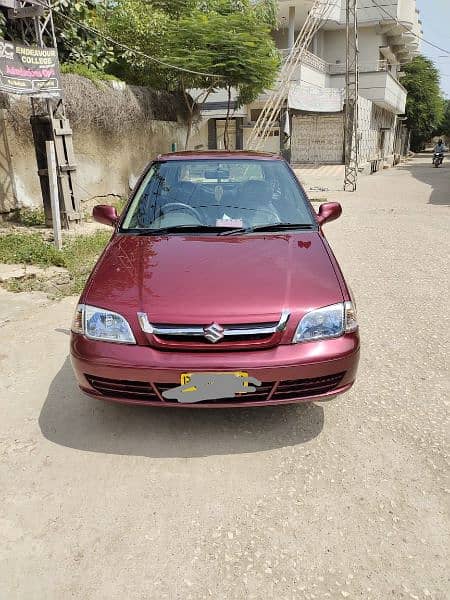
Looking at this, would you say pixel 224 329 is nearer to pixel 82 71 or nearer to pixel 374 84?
pixel 82 71

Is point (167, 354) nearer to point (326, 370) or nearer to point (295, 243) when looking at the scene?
point (326, 370)

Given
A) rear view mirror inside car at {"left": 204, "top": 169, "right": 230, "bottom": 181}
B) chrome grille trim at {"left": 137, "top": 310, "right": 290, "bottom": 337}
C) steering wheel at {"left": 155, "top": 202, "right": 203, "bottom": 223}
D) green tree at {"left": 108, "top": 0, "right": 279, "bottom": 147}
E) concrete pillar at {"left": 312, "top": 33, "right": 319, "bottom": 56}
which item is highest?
concrete pillar at {"left": 312, "top": 33, "right": 319, "bottom": 56}

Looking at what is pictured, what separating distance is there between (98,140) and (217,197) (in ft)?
23.9

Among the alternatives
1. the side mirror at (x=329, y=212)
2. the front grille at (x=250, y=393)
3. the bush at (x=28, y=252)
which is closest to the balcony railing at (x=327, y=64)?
the bush at (x=28, y=252)

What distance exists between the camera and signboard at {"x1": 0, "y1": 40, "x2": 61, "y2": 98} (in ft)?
20.6

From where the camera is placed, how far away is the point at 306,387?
2.66 meters

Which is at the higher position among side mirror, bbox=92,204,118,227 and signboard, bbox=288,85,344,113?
signboard, bbox=288,85,344,113

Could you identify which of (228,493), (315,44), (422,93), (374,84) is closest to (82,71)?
(228,493)

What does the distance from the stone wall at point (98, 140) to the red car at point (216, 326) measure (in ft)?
20.2

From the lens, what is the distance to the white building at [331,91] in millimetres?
22469

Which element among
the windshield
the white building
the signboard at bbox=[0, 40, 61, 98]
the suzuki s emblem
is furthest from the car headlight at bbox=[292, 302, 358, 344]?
the white building

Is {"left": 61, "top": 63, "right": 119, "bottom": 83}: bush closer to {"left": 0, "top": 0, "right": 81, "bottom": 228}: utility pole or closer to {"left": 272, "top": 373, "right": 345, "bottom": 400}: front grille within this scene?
{"left": 0, "top": 0, "right": 81, "bottom": 228}: utility pole

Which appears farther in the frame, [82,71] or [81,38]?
[81,38]

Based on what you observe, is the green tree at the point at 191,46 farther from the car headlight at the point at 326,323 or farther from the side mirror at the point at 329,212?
the car headlight at the point at 326,323
